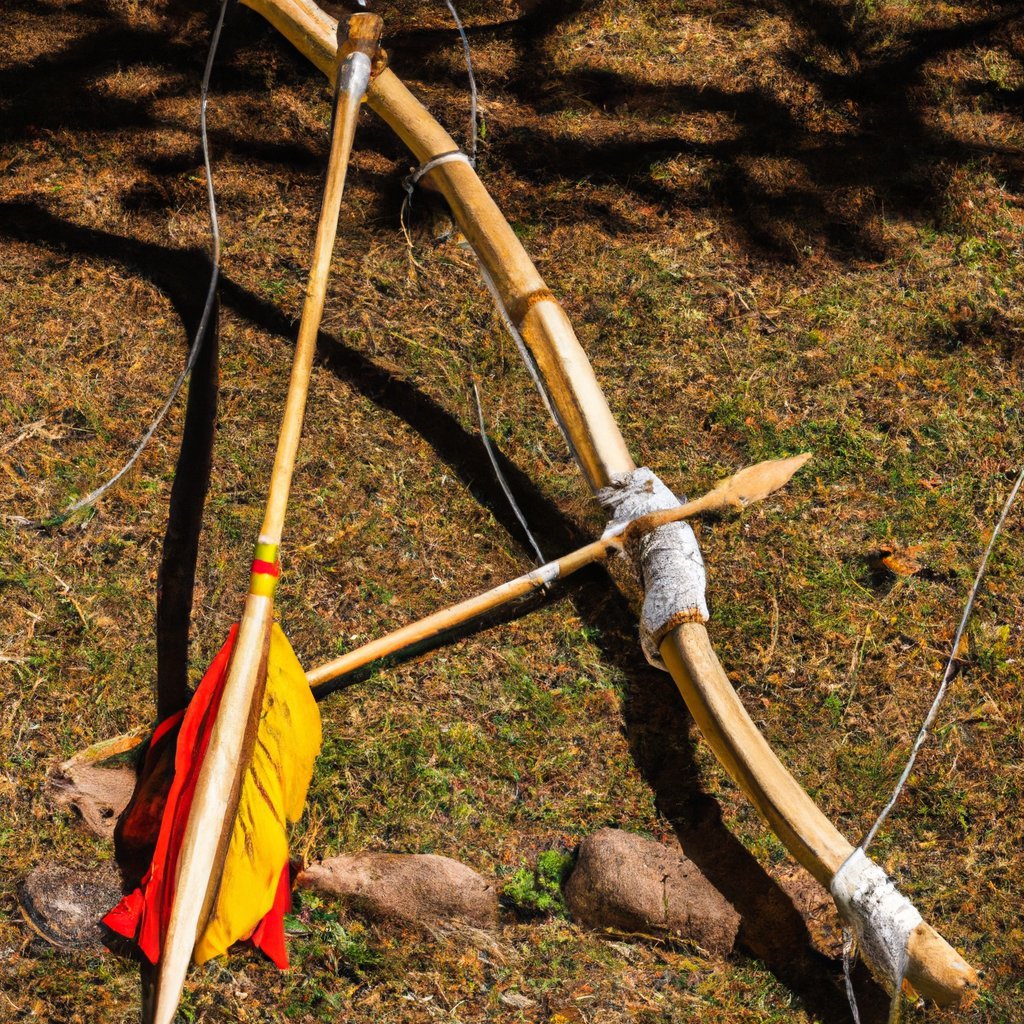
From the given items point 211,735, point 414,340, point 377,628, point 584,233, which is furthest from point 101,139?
point 211,735

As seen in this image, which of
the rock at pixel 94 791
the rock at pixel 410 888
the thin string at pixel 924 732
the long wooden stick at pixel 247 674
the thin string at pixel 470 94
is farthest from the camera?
the thin string at pixel 470 94

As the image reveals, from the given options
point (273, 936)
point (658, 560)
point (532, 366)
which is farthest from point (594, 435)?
point (273, 936)

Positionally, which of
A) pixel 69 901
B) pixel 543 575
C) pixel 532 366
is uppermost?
pixel 532 366

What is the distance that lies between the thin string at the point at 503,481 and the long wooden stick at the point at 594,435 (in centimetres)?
30

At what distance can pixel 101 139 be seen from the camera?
430 cm

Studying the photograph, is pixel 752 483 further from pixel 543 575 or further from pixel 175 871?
pixel 175 871

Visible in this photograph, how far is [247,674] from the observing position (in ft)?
8.75

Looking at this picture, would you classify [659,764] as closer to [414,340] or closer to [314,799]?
[314,799]

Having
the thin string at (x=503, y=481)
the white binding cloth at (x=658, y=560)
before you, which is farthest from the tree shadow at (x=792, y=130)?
the white binding cloth at (x=658, y=560)

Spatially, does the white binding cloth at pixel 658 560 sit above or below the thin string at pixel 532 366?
below

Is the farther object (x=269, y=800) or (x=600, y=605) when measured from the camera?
(x=600, y=605)

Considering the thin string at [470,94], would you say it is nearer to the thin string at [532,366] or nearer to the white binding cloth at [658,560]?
the thin string at [532,366]

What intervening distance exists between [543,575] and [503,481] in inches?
24.5

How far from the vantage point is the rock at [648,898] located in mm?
2734
